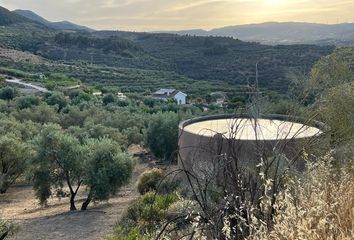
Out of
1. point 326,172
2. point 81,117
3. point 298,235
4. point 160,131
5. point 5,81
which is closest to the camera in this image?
point 298,235

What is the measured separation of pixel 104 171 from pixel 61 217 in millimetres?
2354

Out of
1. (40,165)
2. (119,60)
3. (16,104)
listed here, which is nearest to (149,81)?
(119,60)

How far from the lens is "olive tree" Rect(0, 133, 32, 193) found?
20719mm

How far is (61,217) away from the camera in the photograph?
16688mm

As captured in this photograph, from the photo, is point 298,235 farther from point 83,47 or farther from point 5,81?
point 83,47

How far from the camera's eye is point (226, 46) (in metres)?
85.1

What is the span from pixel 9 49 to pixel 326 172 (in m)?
86.3

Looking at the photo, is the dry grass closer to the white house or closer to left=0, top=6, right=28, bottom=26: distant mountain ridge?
the white house

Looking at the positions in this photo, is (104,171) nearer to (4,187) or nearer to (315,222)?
(4,187)

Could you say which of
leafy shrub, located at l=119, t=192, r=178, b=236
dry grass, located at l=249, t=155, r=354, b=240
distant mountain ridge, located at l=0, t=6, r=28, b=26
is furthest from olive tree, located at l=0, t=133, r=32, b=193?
distant mountain ridge, located at l=0, t=6, r=28, b=26

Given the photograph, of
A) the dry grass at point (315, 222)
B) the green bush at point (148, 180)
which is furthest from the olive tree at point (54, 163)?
the dry grass at point (315, 222)

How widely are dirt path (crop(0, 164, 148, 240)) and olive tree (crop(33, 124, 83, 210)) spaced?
0.98 m

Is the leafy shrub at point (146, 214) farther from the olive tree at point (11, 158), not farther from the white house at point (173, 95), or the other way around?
the white house at point (173, 95)

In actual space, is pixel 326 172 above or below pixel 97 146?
above
